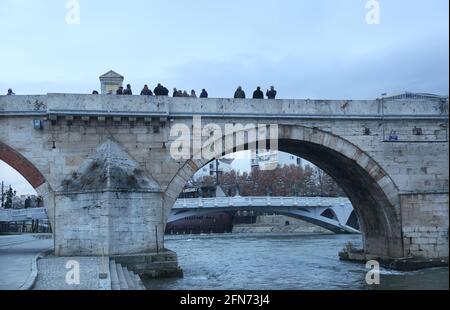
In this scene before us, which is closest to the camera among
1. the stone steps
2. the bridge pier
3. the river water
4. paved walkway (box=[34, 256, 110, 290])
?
paved walkway (box=[34, 256, 110, 290])

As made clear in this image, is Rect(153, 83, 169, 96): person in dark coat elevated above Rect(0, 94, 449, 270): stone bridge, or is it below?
above

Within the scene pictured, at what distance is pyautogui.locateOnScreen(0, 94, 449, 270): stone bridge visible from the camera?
1324 cm

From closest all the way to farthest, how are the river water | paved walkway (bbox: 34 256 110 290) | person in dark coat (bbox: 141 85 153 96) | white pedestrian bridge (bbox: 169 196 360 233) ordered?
paved walkway (bbox: 34 256 110 290)
the river water
person in dark coat (bbox: 141 85 153 96)
white pedestrian bridge (bbox: 169 196 360 233)

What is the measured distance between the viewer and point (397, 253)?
15570 mm

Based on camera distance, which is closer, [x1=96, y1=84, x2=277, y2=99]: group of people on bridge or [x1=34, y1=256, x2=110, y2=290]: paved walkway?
[x1=34, y1=256, x2=110, y2=290]: paved walkway

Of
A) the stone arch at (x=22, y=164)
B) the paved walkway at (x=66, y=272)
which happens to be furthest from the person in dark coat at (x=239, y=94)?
the paved walkway at (x=66, y=272)

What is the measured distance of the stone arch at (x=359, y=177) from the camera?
1459 cm

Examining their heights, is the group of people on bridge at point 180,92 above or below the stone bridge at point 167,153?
above

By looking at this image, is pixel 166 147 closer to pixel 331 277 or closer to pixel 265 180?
pixel 331 277

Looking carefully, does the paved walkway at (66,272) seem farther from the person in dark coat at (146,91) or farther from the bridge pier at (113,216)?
the person in dark coat at (146,91)

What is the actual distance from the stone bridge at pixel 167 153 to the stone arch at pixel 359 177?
0.03m

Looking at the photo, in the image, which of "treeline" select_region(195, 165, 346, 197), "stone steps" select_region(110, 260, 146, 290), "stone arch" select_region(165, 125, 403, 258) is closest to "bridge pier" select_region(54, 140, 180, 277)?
"stone arch" select_region(165, 125, 403, 258)

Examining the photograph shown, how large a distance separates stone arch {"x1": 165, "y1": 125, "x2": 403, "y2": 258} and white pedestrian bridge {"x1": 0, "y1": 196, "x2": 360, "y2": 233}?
19.7 meters

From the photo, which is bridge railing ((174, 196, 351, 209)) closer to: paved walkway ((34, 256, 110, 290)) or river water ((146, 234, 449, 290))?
river water ((146, 234, 449, 290))
